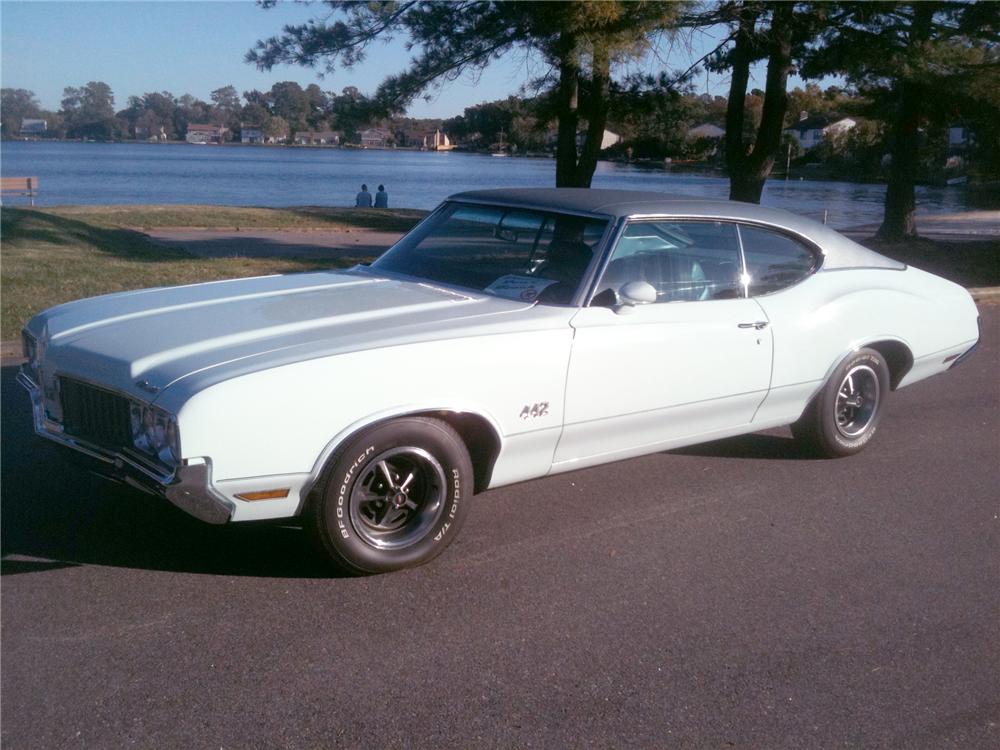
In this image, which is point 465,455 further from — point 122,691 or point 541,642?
point 122,691

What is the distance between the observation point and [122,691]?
3.41 meters

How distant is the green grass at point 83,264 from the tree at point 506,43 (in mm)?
4020

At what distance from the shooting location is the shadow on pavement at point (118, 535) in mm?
4430

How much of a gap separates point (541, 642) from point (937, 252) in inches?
656

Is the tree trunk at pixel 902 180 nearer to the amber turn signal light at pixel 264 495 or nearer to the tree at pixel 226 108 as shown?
the amber turn signal light at pixel 264 495

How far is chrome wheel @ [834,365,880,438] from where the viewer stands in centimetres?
623

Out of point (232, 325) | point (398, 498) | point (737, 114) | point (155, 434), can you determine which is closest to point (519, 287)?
point (398, 498)

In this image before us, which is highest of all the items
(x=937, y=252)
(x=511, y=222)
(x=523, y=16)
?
(x=523, y=16)

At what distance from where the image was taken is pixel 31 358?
4.89 metres

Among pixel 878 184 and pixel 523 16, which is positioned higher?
pixel 523 16

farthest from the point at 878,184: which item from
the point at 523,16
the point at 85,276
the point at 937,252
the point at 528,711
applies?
the point at 528,711

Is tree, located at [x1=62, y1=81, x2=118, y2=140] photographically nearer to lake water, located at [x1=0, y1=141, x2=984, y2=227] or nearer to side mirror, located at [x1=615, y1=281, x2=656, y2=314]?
lake water, located at [x1=0, y1=141, x2=984, y2=227]

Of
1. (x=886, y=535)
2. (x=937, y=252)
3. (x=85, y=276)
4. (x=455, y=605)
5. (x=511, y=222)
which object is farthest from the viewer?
(x=937, y=252)

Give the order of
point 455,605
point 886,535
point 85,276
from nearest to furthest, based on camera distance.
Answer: point 455,605 < point 886,535 < point 85,276
